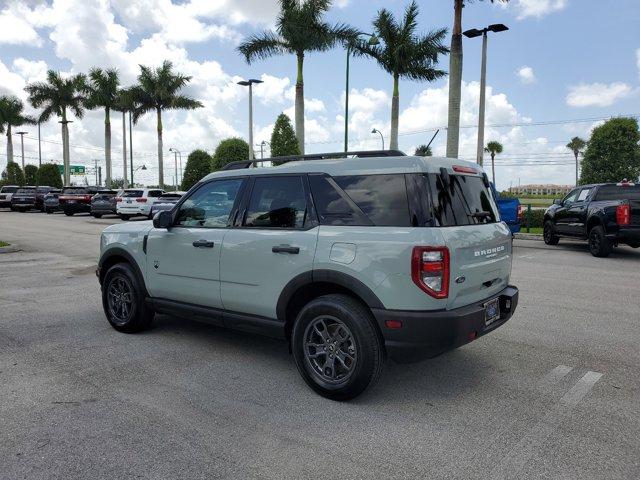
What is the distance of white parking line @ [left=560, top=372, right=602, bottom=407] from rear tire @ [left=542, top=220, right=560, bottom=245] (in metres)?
11.4

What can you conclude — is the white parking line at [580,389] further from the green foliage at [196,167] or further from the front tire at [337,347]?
the green foliage at [196,167]

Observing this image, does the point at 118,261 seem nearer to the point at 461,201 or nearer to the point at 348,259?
the point at 348,259

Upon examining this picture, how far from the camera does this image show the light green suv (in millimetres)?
3498

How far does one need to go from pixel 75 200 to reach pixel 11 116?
33578 millimetres

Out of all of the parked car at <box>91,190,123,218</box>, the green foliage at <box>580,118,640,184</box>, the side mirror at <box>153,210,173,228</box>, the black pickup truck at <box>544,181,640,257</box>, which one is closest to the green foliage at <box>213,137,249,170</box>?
the parked car at <box>91,190,123,218</box>

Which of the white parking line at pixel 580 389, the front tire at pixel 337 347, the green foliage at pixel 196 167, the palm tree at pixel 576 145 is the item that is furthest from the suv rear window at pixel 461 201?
the palm tree at pixel 576 145

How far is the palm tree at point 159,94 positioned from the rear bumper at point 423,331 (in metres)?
42.3

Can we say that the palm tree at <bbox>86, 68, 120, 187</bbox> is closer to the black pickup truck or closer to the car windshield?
the car windshield

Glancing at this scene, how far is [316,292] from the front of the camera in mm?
4051

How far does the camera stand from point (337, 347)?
3816 mm

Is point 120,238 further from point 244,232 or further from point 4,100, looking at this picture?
point 4,100

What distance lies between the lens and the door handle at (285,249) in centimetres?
396

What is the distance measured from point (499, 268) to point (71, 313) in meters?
5.34

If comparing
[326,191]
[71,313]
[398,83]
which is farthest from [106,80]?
[326,191]
